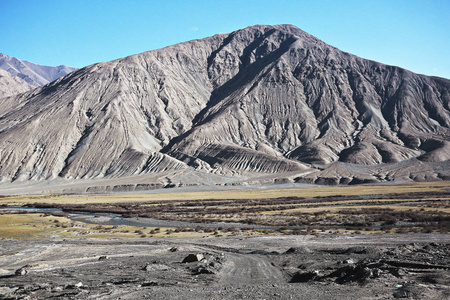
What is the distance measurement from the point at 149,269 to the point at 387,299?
39.7 feet

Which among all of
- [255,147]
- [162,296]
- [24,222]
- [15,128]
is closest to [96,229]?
[24,222]

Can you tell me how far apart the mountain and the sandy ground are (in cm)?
10180

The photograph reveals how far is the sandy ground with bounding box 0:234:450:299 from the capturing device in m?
14.5

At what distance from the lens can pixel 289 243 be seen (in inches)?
1156

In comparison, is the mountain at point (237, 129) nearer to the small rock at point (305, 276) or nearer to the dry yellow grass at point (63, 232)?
the dry yellow grass at point (63, 232)

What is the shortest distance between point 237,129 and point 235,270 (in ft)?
497

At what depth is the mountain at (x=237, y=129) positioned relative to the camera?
140125 millimetres

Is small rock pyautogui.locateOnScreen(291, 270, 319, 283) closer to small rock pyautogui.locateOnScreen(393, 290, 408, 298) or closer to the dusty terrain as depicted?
the dusty terrain

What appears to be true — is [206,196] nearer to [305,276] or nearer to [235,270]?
[235,270]

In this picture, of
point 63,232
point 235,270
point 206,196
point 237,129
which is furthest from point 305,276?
point 237,129

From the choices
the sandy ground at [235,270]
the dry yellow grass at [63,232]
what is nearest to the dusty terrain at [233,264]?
the sandy ground at [235,270]

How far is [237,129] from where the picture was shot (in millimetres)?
170500

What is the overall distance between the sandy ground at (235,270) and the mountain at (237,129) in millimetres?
101803

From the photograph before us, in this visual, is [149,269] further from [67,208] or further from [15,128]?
[15,128]
